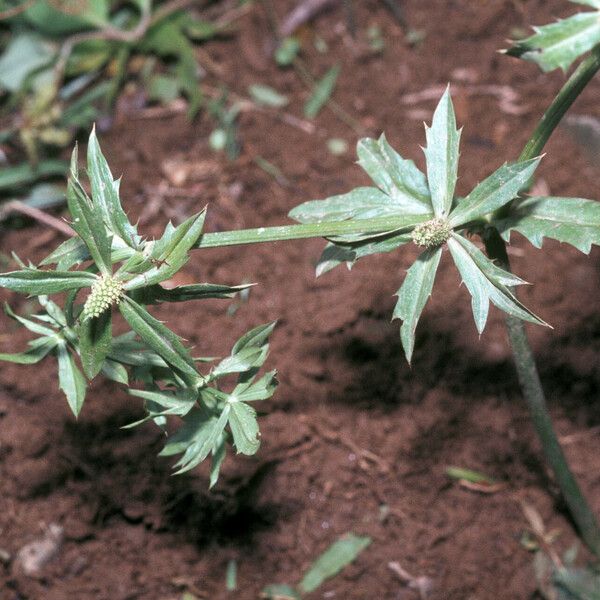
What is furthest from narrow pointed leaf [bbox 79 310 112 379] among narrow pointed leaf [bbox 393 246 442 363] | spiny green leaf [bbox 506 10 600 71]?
spiny green leaf [bbox 506 10 600 71]

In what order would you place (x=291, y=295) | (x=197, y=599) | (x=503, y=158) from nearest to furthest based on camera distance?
(x=197, y=599)
(x=291, y=295)
(x=503, y=158)

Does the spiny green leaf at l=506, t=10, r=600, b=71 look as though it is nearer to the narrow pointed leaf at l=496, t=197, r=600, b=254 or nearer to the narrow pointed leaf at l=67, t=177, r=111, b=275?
the narrow pointed leaf at l=496, t=197, r=600, b=254

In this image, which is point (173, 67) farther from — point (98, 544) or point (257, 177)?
point (98, 544)

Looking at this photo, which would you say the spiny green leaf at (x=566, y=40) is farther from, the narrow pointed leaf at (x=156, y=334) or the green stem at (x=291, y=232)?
the narrow pointed leaf at (x=156, y=334)

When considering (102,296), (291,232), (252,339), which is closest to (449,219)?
(291,232)

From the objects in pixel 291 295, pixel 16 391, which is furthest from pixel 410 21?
pixel 16 391

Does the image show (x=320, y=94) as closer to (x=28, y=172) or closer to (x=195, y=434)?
(x=28, y=172)
